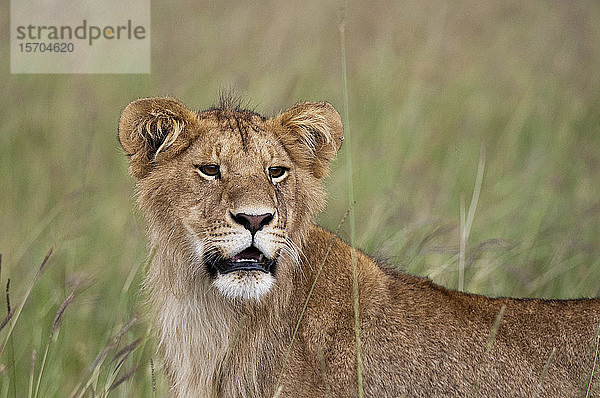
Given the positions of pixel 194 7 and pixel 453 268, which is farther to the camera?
pixel 194 7

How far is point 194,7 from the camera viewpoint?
10734 millimetres

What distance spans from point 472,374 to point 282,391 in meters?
0.86

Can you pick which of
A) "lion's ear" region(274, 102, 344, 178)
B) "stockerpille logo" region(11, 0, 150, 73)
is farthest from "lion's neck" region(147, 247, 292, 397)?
"stockerpille logo" region(11, 0, 150, 73)

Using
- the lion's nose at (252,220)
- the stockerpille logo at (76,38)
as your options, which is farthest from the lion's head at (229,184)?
the stockerpille logo at (76,38)

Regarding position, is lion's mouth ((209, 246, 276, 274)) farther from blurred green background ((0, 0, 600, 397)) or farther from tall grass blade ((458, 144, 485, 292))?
tall grass blade ((458, 144, 485, 292))

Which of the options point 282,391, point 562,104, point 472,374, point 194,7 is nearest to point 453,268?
point 472,374

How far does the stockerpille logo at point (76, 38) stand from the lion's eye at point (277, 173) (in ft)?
17.9

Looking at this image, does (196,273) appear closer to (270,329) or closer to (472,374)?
(270,329)

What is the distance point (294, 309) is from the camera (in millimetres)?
4449

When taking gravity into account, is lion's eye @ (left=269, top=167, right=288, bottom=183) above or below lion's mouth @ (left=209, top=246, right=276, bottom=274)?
above

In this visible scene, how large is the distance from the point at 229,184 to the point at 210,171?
0.47 ft

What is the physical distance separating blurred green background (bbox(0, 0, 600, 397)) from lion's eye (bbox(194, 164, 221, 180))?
1394 mm

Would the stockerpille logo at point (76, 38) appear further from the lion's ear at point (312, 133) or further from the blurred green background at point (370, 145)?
the lion's ear at point (312, 133)

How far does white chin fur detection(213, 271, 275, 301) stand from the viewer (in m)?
4.03
